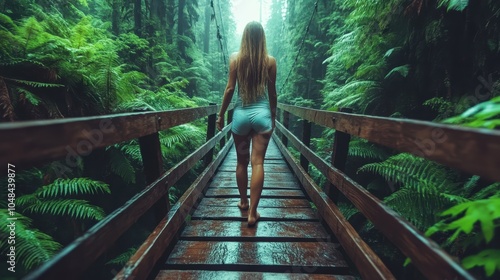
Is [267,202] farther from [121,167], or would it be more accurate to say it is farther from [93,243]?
[93,243]

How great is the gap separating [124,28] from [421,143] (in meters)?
11.0

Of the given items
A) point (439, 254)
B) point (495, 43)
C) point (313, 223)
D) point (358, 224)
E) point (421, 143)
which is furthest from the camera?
point (358, 224)

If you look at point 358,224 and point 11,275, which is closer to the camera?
point 11,275

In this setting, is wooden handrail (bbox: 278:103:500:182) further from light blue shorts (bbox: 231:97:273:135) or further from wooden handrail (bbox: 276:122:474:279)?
light blue shorts (bbox: 231:97:273:135)

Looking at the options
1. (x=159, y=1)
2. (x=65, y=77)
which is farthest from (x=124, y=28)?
(x=65, y=77)

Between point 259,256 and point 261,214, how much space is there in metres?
0.81

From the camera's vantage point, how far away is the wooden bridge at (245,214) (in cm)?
79

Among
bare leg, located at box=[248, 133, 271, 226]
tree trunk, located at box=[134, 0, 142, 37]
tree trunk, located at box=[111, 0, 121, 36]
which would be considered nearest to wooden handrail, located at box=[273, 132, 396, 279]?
bare leg, located at box=[248, 133, 271, 226]

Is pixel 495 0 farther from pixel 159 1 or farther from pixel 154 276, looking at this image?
pixel 159 1

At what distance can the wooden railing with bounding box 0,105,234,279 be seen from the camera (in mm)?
716

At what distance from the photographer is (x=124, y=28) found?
9.84m

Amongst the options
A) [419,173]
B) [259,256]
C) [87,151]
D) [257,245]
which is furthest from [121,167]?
[419,173]

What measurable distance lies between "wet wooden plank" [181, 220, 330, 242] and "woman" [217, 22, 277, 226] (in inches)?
5.0

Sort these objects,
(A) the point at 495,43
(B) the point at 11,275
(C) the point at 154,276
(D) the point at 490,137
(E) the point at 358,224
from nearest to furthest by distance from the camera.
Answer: (D) the point at 490,137 < (C) the point at 154,276 < (B) the point at 11,275 < (A) the point at 495,43 < (E) the point at 358,224
